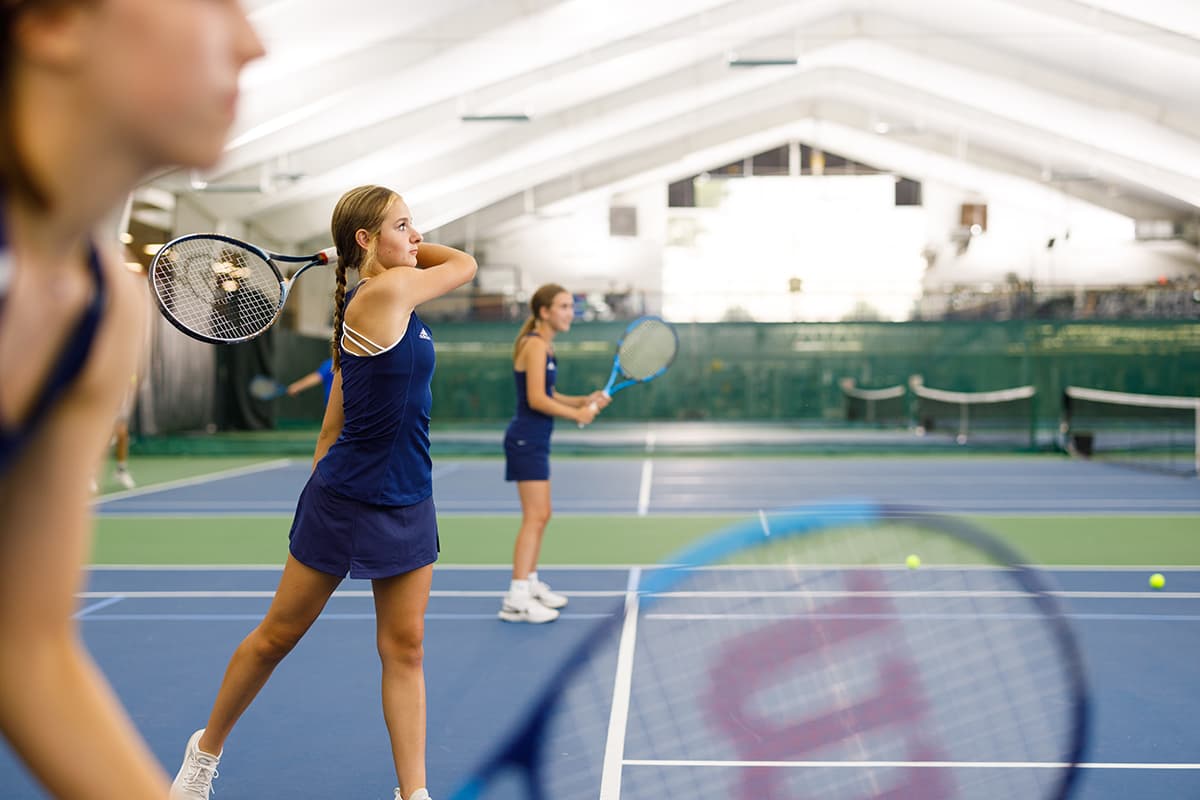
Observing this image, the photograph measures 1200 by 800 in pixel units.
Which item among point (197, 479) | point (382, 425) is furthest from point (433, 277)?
point (197, 479)

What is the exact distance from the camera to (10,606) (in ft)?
2.77

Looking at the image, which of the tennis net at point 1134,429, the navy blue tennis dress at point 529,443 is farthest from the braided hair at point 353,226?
the tennis net at point 1134,429

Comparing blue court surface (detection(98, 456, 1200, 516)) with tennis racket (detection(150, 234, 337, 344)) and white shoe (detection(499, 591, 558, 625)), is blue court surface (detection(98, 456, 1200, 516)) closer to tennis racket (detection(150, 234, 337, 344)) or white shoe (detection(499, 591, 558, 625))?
white shoe (detection(499, 591, 558, 625))

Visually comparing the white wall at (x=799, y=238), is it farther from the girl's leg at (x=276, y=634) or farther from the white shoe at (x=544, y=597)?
the girl's leg at (x=276, y=634)

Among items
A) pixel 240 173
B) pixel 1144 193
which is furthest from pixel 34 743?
pixel 1144 193

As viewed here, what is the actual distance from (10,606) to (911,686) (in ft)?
3.99

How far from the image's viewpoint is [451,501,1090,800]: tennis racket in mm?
1403

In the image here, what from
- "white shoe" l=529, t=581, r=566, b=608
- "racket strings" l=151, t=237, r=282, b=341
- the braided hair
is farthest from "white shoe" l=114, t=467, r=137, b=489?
the braided hair

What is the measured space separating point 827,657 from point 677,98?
2170 centimetres

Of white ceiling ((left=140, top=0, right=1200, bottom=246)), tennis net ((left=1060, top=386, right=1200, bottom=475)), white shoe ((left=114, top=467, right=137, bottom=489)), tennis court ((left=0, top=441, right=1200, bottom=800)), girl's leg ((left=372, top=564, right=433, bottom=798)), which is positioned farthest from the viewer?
white ceiling ((left=140, top=0, right=1200, bottom=246))

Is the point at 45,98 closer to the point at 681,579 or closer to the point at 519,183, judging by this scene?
the point at 681,579

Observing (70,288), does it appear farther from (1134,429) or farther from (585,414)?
(1134,429)

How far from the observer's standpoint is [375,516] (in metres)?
2.67

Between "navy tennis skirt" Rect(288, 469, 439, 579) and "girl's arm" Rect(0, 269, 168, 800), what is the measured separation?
5.75ft
